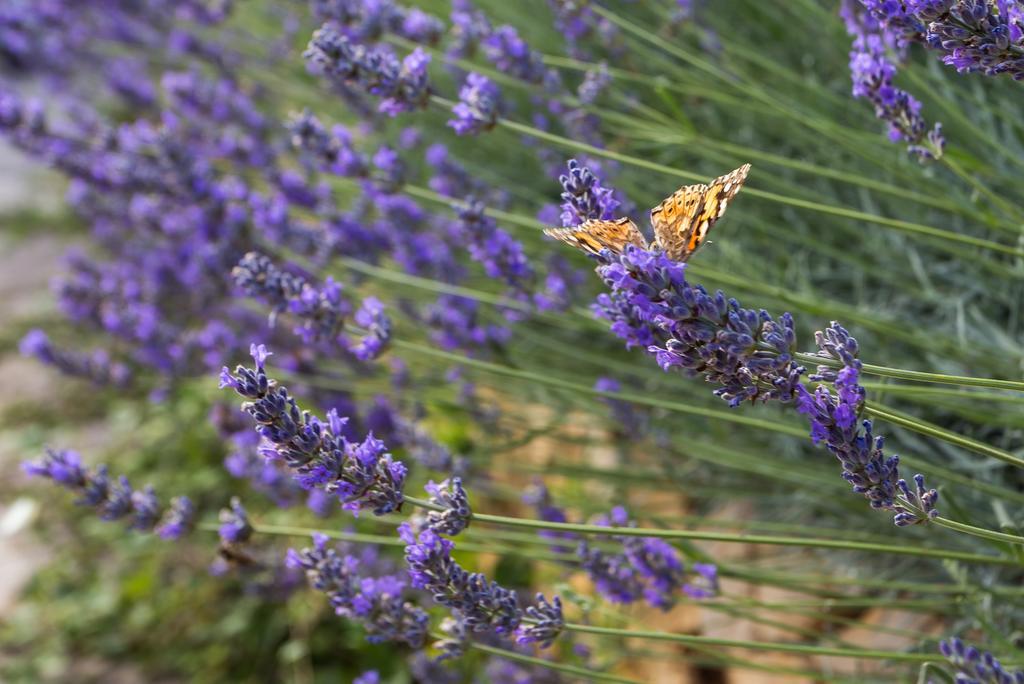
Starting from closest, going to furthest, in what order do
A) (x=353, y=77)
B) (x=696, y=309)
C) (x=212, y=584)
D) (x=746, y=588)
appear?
(x=696, y=309)
(x=353, y=77)
(x=746, y=588)
(x=212, y=584)

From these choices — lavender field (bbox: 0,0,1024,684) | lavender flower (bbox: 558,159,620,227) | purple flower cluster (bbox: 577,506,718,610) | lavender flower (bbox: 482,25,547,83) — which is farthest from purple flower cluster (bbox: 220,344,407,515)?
lavender flower (bbox: 482,25,547,83)

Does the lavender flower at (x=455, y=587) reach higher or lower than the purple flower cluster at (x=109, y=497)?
lower

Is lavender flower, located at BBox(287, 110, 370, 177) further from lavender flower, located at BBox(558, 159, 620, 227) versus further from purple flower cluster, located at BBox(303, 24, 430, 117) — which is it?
lavender flower, located at BBox(558, 159, 620, 227)

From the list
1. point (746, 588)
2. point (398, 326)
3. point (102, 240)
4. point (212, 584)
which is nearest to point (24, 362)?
point (102, 240)

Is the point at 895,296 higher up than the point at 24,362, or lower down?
lower down

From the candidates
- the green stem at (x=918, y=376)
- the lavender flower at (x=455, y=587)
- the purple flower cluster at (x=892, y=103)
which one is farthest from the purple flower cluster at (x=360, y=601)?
the purple flower cluster at (x=892, y=103)

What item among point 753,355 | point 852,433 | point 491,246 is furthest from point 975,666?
point 491,246

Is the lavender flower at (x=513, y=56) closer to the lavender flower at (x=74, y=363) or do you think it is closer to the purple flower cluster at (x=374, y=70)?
the purple flower cluster at (x=374, y=70)

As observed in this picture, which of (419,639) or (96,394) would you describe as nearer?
(419,639)

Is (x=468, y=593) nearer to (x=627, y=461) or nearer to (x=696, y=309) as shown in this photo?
(x=696, y=309)
